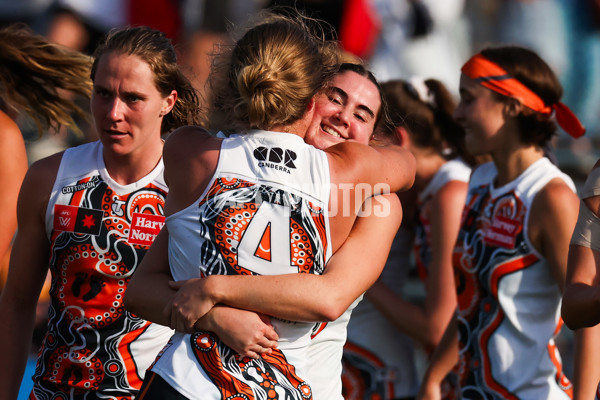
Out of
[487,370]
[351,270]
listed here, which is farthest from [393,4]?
[351,270]

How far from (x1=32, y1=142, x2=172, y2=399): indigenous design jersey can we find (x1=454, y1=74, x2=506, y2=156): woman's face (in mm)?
1688

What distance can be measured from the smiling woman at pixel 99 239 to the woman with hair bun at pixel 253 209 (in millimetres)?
566

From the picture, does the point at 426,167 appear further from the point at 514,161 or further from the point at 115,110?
the point at 115,110

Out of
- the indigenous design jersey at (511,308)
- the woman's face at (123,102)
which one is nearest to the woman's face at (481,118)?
the indigenous design jersey at (511,308)

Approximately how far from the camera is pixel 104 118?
9.74 feet

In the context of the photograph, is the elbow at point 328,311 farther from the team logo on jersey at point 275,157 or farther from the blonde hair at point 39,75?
the blonde hair at point 39,75

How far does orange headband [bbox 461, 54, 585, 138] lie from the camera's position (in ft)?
13.1

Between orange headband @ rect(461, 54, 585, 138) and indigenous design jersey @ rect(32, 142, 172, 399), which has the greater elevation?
orange headband @ rect(461, 54, 585, 138)

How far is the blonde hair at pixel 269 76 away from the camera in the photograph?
7.50ft

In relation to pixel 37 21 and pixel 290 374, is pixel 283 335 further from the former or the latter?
pixel 37 21

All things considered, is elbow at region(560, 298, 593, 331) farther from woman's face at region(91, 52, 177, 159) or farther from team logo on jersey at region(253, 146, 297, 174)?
woman's face at region(91, 52, 177, 159)

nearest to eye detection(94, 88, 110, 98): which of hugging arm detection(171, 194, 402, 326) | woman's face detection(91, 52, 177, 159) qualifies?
woman's face detection(91, 52, 177, 159)

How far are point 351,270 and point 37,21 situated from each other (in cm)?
664

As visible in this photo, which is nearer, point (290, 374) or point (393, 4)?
point (290, 374)
